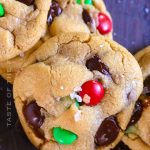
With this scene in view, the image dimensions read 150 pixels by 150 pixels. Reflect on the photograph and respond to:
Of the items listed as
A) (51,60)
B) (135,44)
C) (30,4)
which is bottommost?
(135,44)

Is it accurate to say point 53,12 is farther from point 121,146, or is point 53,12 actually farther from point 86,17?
point 121,146

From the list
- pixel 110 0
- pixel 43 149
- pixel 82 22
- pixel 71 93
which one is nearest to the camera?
pixel 71 93

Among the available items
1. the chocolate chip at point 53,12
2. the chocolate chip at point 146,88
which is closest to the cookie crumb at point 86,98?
the chocolate chip at point 146,88

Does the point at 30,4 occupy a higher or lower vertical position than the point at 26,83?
higher

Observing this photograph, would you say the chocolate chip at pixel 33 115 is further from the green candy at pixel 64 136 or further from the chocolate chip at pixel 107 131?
the chocolate chip at pixel 107 131

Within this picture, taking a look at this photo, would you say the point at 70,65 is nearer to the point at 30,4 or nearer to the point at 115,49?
the point at 115,49

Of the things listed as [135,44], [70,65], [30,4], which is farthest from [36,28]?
[135,44]

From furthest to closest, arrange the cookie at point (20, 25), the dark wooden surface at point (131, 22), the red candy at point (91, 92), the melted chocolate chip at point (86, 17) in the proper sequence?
the dark wooden surface at point (131, 22) → the melted chocolate chip at point (86, 17) → the cookie at point (20, 25) → the red candy at point (91, 92)

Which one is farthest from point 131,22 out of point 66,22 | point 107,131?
point 107,131
